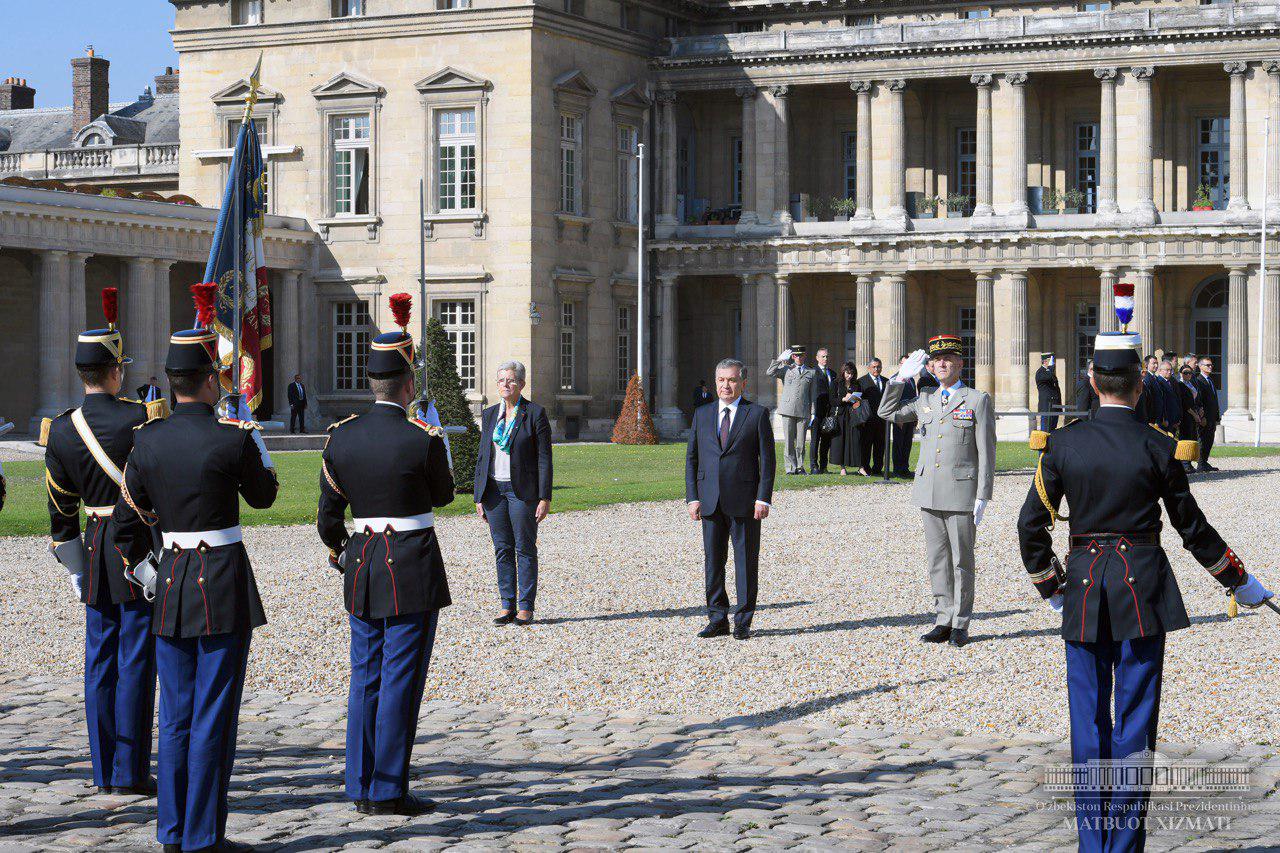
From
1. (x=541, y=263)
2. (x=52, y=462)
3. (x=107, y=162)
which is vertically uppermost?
(x=107, y=162)

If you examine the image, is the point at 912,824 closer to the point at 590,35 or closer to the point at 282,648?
the point at 282,648

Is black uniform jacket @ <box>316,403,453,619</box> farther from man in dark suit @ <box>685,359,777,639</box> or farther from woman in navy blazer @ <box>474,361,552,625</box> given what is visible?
woman in navy blazer @ <box>474,361,552,625</box>

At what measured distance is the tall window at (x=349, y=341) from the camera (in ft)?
160

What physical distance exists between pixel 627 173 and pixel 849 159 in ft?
23.7

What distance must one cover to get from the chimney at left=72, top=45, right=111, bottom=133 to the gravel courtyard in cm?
4768

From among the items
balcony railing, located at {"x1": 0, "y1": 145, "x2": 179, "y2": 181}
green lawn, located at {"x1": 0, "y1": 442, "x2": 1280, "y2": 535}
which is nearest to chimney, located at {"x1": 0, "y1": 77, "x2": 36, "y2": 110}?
Answer: balcony railing, located at {"x1": 0, "y1": 145, "x2": 179, "y2": 181}

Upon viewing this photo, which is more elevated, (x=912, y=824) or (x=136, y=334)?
(x=136, y=334)

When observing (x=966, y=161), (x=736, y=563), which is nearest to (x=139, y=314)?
(x=966, y=161)

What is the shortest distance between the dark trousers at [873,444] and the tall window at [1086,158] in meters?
24.1

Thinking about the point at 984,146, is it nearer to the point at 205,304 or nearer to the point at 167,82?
the point at 167,82

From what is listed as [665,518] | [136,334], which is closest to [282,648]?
[665,518]

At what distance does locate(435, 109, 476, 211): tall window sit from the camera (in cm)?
4750

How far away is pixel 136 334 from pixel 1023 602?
32.6 m

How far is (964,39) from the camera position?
4978 cm
